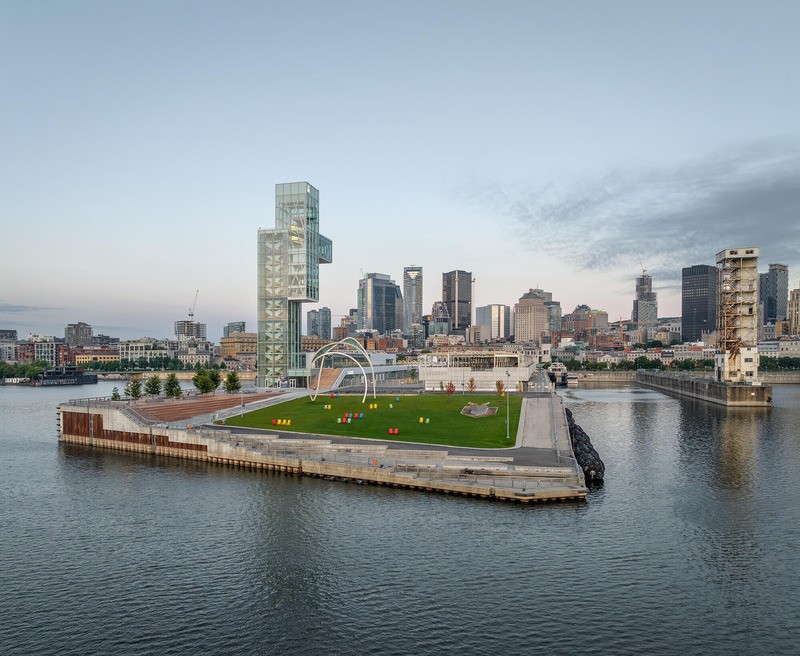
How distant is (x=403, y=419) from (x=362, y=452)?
19115 mm

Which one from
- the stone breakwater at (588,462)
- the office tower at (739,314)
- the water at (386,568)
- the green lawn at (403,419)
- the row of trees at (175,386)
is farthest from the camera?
the office tower at (739,314)

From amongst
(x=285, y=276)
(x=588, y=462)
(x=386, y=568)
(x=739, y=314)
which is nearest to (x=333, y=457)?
(x=588, y=462)

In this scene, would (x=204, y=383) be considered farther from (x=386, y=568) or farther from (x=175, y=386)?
(x=386, y=568)

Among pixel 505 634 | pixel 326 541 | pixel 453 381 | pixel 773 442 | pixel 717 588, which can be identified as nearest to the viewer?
pixel 505 634

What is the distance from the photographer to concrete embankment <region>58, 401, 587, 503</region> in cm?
5600

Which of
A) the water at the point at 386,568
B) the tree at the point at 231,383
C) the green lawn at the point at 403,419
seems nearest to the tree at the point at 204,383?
the tree at the point at 231,383

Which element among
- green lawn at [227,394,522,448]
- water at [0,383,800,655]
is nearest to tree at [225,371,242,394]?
green lawn at [227,394,522,448]

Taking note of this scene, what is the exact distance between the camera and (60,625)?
1321 inches

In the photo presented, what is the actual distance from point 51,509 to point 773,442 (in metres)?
101

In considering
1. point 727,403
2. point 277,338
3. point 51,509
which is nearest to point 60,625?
point 51,509

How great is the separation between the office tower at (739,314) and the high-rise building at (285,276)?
365 ft

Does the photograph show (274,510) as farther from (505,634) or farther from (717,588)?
(717,588)

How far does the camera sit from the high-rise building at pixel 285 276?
153m

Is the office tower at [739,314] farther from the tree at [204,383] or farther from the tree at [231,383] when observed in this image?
the tree at [204,383]
